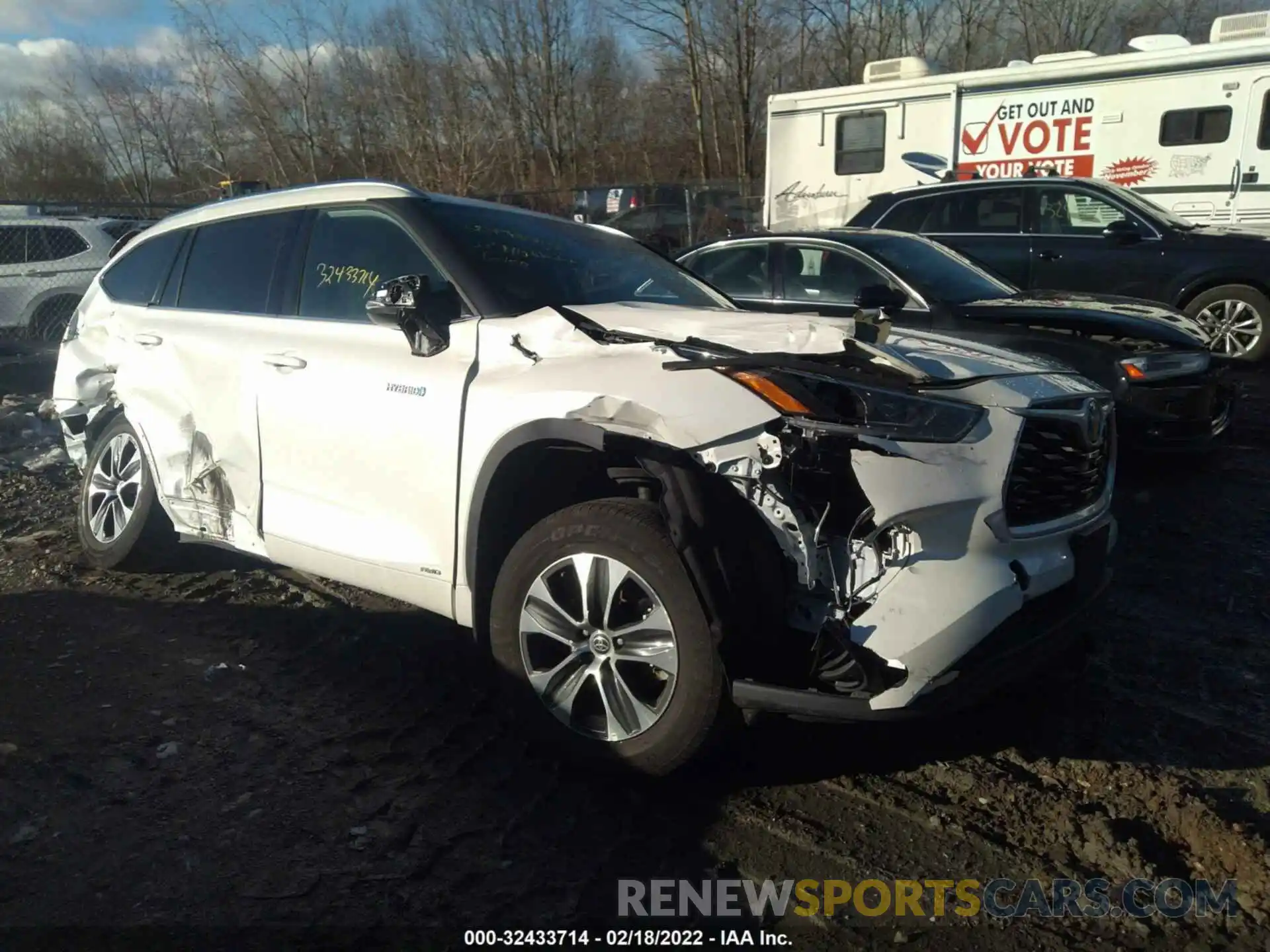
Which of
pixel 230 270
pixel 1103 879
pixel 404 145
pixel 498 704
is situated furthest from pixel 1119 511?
pixel 404 145

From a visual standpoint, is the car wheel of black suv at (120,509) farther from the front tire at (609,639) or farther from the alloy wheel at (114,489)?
the front tire at (609,639)

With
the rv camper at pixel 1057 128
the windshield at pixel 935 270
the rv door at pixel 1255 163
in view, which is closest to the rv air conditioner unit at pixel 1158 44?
the rv camper at pixel 1057 128

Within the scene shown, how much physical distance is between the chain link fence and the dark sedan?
8483 mm

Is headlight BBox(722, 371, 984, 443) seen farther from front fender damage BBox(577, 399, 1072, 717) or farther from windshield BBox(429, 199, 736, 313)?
windshield BBox(429, 199, 736, 313)

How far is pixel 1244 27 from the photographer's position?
11312mm

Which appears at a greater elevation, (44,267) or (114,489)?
(44,267)

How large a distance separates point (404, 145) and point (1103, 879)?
28.7m

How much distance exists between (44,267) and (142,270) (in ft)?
27.0

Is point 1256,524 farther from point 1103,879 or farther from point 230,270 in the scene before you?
point 230,270

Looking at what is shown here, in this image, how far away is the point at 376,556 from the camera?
360 cm

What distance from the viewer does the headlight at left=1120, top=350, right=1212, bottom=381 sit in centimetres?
566

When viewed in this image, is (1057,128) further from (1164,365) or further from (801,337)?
(801,337)

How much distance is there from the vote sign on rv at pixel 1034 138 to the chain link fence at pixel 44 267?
11108 mm

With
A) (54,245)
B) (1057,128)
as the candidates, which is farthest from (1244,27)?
(54,245)
